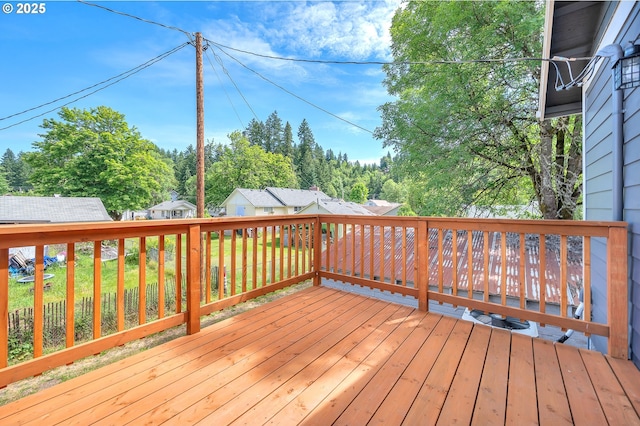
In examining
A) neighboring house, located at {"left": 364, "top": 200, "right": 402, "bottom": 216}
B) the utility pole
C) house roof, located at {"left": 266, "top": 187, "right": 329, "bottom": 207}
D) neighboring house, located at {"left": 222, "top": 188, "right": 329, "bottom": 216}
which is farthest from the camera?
house roof, located at {"left": 266, "top": 187, "right": 329, "bottom": 207}

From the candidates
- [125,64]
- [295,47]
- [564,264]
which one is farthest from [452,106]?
[125,64]

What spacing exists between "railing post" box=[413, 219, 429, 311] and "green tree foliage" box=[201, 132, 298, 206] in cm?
2486

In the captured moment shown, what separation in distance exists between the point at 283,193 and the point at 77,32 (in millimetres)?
15802

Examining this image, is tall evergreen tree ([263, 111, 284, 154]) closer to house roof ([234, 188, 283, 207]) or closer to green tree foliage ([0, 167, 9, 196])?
house roof ([234, 188, 283, 207])

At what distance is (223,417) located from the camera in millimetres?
1252

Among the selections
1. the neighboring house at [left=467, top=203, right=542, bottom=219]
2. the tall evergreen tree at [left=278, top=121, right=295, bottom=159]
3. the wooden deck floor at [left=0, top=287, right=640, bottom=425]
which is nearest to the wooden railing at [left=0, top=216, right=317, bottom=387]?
the wooden deck floor at [left=0, top=287, right=640, bottom=425]

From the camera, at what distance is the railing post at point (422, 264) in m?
2.50

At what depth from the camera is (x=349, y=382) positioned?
4.98 ft

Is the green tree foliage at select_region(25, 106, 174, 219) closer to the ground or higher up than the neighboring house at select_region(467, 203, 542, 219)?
higher up

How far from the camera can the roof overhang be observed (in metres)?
2.53

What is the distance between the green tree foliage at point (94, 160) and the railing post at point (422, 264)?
21.5 meters

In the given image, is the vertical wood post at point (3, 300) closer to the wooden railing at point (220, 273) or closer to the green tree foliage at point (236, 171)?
the wooden railing at point (220, 273)

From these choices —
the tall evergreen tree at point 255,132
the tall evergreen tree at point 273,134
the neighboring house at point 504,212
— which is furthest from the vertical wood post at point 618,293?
the tall evergreen tree at point 255,132

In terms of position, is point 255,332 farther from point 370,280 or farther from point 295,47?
point 295,47
